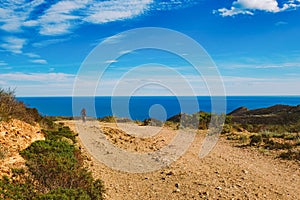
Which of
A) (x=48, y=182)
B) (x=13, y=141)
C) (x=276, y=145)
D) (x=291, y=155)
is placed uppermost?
(x=13, y=141)

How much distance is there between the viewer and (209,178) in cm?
938

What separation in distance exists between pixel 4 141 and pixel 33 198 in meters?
3.53

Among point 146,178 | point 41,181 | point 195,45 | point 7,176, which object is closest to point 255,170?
point 146,178

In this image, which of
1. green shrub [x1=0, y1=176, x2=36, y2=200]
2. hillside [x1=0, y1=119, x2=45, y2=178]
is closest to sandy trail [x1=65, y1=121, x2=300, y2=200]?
green shrub [x1=0, y1=176, x2=36, y2=200]

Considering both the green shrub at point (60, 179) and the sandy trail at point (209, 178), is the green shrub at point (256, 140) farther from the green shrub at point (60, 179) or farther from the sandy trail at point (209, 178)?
the green shrub at point (60, 179)

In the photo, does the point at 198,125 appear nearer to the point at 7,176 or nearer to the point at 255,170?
the point at 255,170

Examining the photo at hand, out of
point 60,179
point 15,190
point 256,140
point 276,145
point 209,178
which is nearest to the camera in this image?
point 15,190

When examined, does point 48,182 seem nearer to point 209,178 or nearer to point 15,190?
point 15,190

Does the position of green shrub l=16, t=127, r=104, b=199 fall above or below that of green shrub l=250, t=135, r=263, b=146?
above

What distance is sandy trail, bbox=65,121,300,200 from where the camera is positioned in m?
8.17

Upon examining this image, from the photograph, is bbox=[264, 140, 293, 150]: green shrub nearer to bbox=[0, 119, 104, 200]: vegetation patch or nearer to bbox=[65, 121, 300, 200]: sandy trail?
bbox=[65, 121, 300, 200]: sandy trail

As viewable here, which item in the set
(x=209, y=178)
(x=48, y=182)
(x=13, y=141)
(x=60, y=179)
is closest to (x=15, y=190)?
(x=48, y=182)

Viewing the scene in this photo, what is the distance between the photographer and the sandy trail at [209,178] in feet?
26.8

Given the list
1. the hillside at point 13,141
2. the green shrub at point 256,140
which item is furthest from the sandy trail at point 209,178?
the hillside at point 13,141
